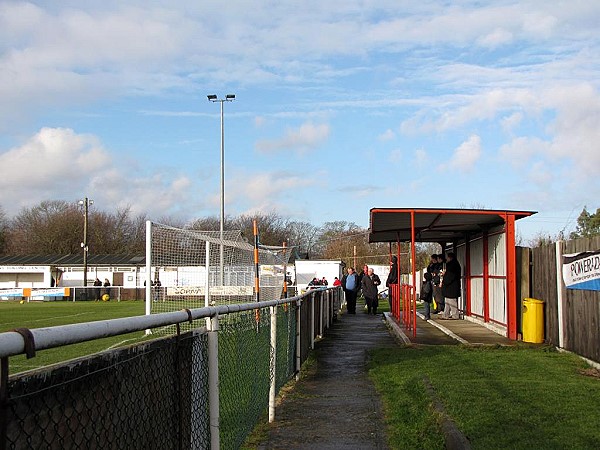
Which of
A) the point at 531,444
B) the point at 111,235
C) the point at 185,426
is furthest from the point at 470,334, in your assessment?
the point at 111,235

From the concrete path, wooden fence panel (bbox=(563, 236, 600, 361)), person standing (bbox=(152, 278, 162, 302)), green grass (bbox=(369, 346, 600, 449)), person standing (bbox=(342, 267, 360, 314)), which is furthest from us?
person standing (bbox=(342, 267, 360, 314))

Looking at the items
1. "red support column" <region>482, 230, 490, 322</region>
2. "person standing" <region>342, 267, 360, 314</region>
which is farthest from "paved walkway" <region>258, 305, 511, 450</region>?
"person standing" <region>342, 267, 360, 314</region>

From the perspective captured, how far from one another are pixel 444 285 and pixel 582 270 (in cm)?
818

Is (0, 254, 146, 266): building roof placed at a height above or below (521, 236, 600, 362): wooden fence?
above

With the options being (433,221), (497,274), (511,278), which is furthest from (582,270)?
(433,221)

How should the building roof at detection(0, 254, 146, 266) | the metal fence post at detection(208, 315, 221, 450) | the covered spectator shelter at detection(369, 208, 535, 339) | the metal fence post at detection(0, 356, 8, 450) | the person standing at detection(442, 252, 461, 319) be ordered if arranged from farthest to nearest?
the building roof at detection(0, 254, 146, 266) → the person standing at detection(442, 252, 461, 319) → the covered spectator shelter at detection(369, 208, 535, 339) → the metal fence post at detection(208, 315, 221, 450) → the metal fence post at detection(0, 356, 8, 450)

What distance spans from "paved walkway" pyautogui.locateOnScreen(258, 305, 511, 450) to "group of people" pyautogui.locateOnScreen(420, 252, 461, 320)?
214 cm

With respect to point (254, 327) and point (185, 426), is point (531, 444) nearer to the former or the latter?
point (254, 327)

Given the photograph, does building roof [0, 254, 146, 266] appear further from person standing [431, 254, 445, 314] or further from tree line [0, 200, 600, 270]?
person standing [431, 254, 445, 314]

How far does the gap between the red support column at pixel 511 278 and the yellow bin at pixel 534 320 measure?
74 cm

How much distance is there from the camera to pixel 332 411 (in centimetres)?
828

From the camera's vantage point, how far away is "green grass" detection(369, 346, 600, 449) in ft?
20.9

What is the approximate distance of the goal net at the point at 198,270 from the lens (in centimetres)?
1686

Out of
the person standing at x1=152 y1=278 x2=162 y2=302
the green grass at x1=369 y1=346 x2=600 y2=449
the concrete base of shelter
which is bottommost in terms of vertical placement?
the green grass at x1=369 y1=346 x2=600 y2=449
